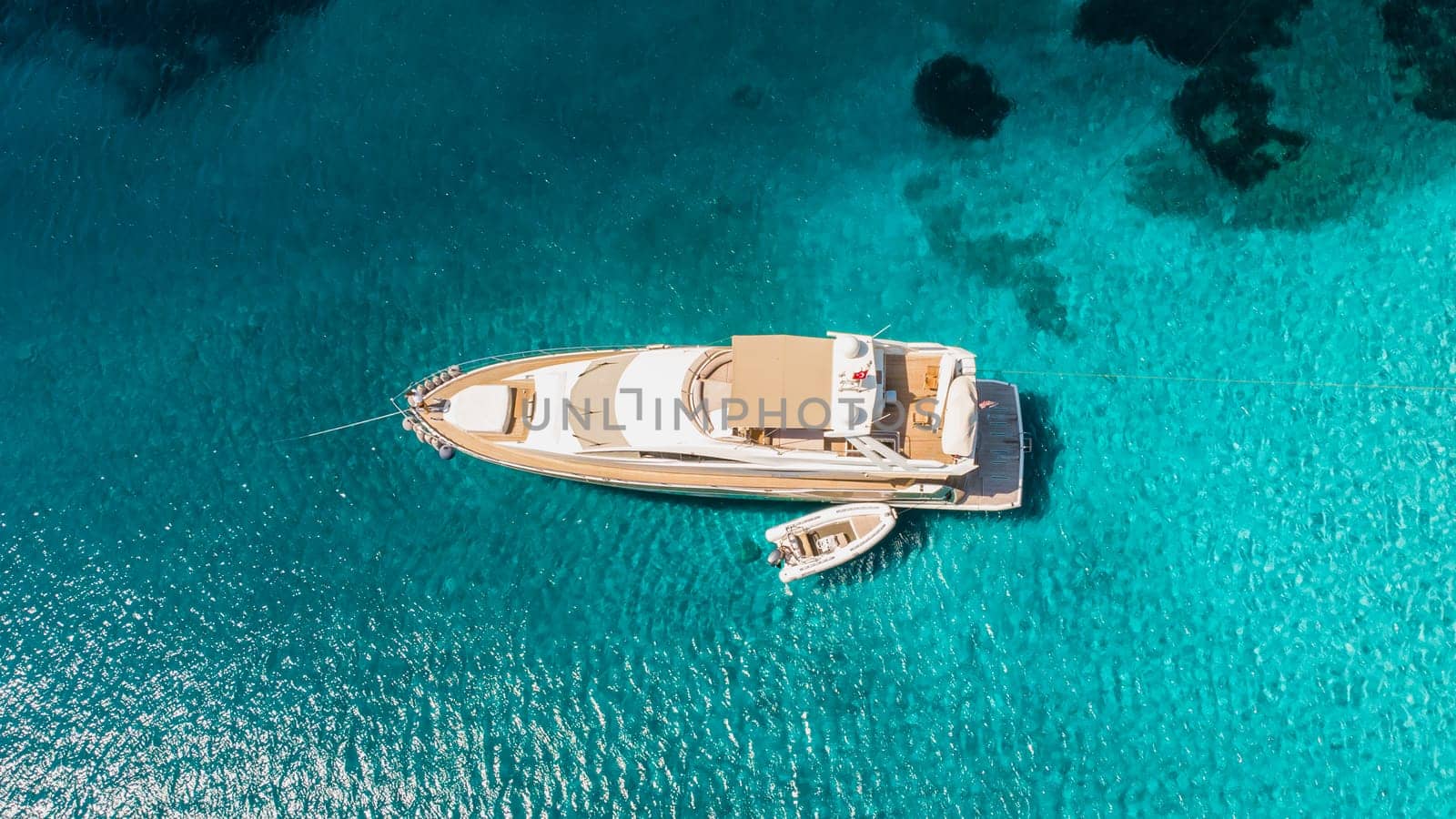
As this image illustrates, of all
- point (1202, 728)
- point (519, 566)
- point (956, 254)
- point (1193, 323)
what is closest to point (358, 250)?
point (519, 566)

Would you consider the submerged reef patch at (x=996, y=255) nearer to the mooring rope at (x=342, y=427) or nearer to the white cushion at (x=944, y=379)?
the white cushion at (x=944, y=379)

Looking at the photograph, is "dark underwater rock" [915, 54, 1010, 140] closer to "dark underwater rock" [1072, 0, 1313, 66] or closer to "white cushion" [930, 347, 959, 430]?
"dark underwater rock" [1072, 0, 1313, 66]

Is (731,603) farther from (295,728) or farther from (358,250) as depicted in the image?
(358,250)

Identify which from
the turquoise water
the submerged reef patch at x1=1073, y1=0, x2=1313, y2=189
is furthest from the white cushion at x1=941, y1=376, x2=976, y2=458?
the submerged reef patch at x1=1073, y1=0, x2=1313, y2=189

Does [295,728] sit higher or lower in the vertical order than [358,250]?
lower

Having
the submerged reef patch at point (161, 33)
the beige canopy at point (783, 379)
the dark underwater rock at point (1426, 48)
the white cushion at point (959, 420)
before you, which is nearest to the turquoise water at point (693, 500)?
the dark underwater rock at point (1426, 48)

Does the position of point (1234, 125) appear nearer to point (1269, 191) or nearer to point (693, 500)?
point (1269, 191)
